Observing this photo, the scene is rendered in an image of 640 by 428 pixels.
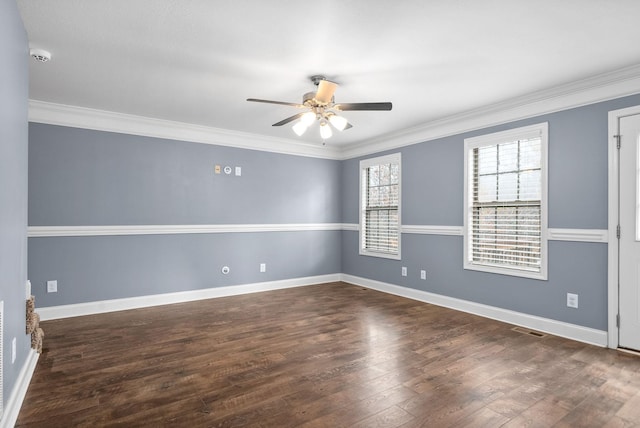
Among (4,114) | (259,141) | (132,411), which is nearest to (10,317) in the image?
(132,411)

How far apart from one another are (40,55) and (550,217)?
193 inches

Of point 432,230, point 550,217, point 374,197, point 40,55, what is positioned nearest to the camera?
point 40,55

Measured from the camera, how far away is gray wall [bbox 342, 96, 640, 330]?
3373 mm

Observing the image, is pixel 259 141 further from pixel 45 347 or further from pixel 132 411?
pixel 132 411

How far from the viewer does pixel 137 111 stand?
4.44 metres

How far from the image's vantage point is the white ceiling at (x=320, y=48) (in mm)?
2266

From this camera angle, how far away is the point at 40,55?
288cm

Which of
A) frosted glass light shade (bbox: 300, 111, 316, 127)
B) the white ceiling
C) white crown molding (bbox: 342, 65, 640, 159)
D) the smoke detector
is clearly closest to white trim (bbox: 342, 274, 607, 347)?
white crown molding (bbox: 342, 65, 640, 159)

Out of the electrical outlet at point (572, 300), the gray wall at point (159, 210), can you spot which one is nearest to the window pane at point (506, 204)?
the electrical outlet at point (572, 300)

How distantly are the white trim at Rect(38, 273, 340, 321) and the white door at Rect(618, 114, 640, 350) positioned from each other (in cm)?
421

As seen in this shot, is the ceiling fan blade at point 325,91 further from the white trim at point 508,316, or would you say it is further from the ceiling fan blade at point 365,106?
the white trim at point 508,316

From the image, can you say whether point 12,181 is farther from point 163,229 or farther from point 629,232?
point 629,232

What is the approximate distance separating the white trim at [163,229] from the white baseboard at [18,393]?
180cm

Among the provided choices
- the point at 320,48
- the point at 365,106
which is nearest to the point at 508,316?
the point at 365,106
